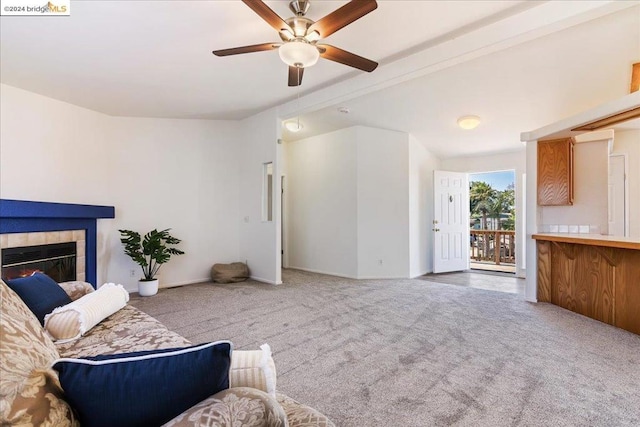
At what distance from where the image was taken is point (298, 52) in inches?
90.7

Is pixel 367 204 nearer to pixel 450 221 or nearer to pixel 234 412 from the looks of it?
pixel 450 221

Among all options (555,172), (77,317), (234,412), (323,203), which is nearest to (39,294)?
(77,317)

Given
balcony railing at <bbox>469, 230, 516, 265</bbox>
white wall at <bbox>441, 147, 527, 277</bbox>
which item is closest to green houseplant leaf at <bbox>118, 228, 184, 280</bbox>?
white wall at <bbox>441, 147, 527, 277</bbox>

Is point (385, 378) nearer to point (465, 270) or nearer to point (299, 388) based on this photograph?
point (299, 388)

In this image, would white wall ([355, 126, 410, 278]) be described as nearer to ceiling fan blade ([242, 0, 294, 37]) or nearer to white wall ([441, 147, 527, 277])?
white wall ([441, 147, 527, 277])

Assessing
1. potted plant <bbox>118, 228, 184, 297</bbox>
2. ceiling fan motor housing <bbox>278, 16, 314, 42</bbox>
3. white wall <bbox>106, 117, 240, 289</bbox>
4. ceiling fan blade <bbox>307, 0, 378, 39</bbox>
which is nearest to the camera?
ceiling fan blade <bbox>307, 0, 378, 39</bbox>

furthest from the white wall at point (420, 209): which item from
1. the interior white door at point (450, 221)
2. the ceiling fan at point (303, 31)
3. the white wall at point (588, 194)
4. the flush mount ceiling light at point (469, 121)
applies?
the ceiling fan at point (303, 31)

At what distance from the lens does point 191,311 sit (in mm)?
3559

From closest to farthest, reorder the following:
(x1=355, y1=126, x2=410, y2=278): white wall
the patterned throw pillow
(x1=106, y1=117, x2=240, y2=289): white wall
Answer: the patterned throw pillow
(x1=106, y1=117, x2=240, y2=289): white wall
(x1=355, y1=126, x2=410, y2=278): white wall

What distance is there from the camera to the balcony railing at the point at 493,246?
7047mm

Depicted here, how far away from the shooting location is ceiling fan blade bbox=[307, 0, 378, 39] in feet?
6.32

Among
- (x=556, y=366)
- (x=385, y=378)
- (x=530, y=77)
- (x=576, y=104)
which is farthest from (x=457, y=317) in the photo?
(x=576, y=104)

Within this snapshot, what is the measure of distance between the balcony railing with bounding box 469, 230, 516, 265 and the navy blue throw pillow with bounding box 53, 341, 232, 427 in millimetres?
7410

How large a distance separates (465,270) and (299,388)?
17.8 feet
